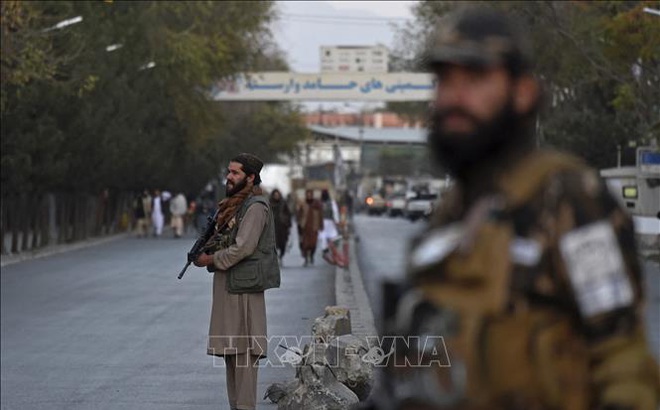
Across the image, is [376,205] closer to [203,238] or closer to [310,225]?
[310,225]

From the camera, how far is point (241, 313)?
447 inches

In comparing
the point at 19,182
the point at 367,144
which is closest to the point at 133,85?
the point at 19,182

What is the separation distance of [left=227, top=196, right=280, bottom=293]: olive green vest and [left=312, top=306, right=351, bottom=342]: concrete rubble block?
1.43 m

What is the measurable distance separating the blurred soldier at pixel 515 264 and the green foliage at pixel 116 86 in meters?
29.4

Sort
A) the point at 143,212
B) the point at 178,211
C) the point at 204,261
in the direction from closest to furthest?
the point at 204,261 → the point at 178,211 → the point at 143,212

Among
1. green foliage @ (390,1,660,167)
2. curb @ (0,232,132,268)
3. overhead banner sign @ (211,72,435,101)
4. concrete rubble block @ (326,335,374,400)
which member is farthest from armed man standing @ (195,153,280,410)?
overhead banner sign @ (211,72,435,101)

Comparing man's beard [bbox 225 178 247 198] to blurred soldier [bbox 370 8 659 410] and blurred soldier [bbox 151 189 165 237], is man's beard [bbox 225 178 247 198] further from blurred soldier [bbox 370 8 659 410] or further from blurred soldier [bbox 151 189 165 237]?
blurred soldier [bbox 151 189 165 237]

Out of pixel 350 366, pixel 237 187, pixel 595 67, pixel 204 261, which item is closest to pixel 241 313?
pixel 204 261

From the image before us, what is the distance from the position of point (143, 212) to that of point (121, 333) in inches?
1709

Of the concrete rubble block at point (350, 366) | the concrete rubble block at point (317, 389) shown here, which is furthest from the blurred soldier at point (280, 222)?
the concrete rubble block at point (317, 389)

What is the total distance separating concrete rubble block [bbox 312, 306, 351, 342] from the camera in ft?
42.6

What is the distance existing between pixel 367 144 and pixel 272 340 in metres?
147

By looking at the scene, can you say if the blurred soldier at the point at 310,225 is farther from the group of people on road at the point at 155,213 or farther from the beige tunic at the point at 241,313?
the beige tunic at the point at 241,313

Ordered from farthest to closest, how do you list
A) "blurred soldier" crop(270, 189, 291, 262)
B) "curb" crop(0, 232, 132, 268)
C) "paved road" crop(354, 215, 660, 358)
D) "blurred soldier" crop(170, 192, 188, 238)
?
"blurred soldier" crop(170, 192, 188, 238)
"curb" crop(0, 232, 132, 268)
"blurred soldier" crop(270, 189, 291, 262)
"paved road" crop(354, 215, 660, 358)
